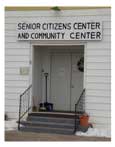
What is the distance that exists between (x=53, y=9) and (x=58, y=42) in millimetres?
1090

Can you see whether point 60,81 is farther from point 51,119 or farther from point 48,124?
point 48,124

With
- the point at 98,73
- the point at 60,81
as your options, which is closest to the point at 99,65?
the point at 98,73

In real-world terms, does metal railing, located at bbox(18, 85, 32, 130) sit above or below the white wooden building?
below

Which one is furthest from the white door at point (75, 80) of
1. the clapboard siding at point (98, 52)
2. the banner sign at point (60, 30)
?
the banner sign at point (60, 30)

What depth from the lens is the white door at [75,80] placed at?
1255 centimetres

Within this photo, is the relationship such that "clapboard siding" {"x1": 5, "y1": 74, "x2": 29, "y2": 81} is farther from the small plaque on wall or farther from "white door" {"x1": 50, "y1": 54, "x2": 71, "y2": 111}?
"white door" {"x1": 50, "y1": 54, "x2": 71, "y2": 111}

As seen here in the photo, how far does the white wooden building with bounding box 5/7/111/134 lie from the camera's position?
10.8 meters

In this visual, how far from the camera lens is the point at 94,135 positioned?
32.7 ft

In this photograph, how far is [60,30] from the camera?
11.1m

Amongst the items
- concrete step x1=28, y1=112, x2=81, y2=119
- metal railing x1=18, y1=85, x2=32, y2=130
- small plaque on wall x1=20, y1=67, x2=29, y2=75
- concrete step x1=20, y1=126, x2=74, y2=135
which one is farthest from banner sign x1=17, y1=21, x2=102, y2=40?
concrete step x1=20, y1=126, x2=74, y2=135

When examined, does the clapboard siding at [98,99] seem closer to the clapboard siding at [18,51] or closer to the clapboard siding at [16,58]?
the clapboard siding at [16,58]

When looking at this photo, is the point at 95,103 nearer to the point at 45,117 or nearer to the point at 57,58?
the point at 45,117

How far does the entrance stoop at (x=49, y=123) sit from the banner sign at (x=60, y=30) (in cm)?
256

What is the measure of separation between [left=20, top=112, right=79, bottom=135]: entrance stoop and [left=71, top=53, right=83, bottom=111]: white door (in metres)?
1.59
